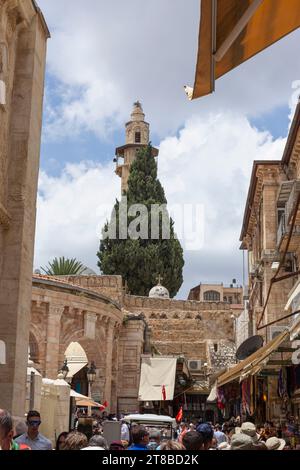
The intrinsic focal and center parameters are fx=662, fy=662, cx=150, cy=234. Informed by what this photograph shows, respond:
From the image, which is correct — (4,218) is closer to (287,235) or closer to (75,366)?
(75,366)

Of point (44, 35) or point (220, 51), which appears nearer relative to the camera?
point (220, 51)

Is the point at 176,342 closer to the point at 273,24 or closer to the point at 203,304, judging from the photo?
the point at 203,304

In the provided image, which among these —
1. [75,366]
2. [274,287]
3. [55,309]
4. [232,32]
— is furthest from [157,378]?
[232,32]

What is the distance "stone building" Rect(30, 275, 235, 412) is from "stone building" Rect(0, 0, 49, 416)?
42.0 ft

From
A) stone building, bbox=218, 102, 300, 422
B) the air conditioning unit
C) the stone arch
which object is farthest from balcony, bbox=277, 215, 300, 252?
the air conditioning unit

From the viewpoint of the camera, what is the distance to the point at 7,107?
39.8 ft

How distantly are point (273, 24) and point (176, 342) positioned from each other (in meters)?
45.0

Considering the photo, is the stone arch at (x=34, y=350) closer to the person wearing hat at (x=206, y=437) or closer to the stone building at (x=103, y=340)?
the stone building at (x=103, y=340)

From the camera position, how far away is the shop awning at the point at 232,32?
14.5ft

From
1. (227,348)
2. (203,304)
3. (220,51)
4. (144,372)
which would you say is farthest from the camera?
(203,304)

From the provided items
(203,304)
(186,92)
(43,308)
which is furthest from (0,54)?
(203,304)

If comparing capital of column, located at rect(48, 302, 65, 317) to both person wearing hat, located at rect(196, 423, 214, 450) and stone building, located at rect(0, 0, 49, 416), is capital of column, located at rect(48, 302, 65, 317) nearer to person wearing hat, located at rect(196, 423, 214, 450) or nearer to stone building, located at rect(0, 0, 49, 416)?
stone building, located at rect(0, 0, 49, 416)

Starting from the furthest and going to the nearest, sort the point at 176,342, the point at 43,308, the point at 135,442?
the point at 176,342, the point at 43,308, the point at 135,442

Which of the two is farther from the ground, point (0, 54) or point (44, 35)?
point (44, 35)
